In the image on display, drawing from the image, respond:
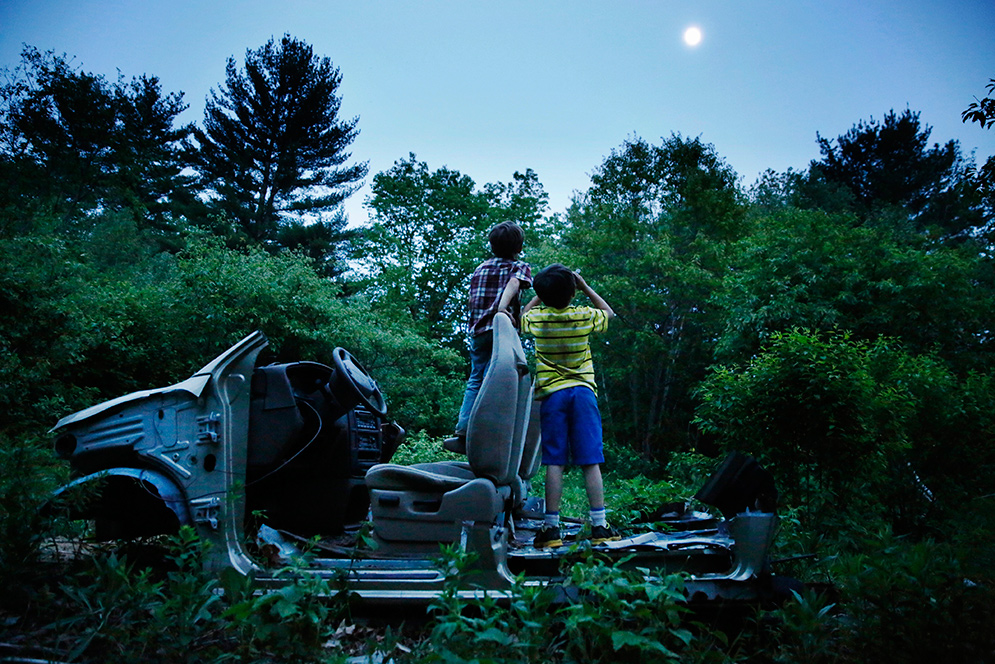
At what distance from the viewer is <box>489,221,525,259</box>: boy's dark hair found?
427 cm

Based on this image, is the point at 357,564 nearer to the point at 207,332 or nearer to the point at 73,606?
the point at 73,606

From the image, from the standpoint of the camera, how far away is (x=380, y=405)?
3.77 metres

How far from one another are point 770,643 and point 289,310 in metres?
11.2

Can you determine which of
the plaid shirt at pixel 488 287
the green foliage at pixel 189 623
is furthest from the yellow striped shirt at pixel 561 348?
the green foliage at pixel 189 623

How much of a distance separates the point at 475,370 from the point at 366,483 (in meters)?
1.38

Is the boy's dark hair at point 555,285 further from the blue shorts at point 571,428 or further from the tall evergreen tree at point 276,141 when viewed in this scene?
the tall evergreen tree at point 276,141

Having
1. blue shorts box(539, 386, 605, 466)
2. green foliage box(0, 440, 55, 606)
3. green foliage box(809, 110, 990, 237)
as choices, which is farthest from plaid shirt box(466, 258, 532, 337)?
green foliage box(809, 110, 990, 237)

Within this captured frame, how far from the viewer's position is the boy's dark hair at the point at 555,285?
3479 millimetres

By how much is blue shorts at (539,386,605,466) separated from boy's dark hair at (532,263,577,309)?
19.6 inches

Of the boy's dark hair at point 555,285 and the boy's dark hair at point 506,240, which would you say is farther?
the boy's dark hair at point 506,240

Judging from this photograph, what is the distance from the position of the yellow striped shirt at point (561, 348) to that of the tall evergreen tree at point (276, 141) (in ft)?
63.8

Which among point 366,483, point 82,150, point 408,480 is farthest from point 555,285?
point 82,150

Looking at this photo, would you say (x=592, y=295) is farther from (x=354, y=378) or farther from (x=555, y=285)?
(x=354, y=378)

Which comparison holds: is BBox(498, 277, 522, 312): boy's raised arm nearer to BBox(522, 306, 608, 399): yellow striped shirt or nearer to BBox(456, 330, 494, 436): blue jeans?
BBox(522, 306, 608, 399): yellow striped shirt
